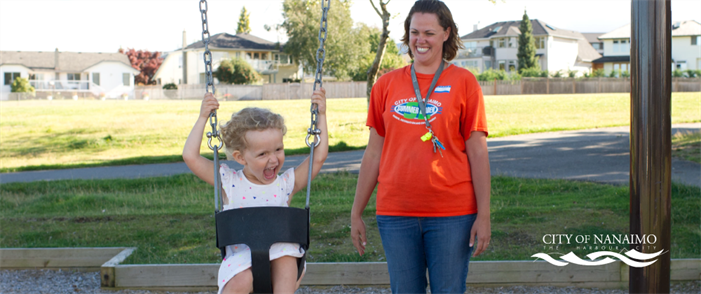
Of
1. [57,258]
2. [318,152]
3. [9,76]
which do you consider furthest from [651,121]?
[9,76]

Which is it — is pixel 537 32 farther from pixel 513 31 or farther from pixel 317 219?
pixel 317 219

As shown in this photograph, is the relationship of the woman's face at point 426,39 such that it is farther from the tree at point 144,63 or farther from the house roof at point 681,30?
the tree at point 144,63

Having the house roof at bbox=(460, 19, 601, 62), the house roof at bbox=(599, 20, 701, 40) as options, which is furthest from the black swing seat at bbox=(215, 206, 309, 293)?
the house roof at bbox=(599, 20, 701, 40)

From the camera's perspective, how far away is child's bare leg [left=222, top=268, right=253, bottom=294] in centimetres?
252

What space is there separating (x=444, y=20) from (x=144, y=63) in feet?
298

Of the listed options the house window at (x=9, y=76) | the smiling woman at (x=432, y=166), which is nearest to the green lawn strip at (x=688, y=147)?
the smiling woman at (x=432, y=166)

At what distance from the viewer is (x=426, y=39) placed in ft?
8.70

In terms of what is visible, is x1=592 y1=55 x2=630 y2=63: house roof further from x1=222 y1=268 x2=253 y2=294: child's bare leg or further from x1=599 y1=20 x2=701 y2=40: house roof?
x1=222 y1=268 x2=253 y2=294: child's bare leg

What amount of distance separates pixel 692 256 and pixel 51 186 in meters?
8.96

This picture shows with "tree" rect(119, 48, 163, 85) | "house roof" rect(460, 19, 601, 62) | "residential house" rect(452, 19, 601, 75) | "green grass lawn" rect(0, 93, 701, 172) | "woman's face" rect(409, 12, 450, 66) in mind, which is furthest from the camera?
"tree" rect(119, 48, 163, 85)

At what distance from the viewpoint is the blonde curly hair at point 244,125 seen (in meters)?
2.69

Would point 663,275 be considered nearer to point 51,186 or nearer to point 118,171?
point 51,186

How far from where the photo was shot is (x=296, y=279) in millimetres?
2646

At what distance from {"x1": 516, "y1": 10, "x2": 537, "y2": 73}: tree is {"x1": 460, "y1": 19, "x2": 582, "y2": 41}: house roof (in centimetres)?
416
